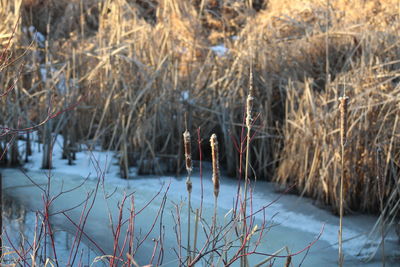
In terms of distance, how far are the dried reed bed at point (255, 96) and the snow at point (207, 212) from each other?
0.13m

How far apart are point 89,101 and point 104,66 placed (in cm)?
29

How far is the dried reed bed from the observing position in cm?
300

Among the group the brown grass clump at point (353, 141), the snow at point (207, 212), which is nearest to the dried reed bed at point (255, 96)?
the brown grass clump at point (353, 141)

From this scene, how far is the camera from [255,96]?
12.5ft

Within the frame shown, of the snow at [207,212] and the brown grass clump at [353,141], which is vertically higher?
the brown grass clump at [353,141]

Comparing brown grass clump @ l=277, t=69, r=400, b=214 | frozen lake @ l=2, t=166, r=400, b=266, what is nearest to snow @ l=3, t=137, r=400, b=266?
frozen lake @ l=2, t=166, r=400, b=266

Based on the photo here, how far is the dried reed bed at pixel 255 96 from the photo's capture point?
3.00 m

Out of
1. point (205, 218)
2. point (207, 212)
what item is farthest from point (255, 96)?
point (205, 218)

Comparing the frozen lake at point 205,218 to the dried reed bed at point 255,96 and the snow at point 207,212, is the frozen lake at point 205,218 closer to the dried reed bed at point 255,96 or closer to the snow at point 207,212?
the snow at point 207,212

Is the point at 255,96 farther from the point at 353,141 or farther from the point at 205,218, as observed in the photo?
the point at 205,218

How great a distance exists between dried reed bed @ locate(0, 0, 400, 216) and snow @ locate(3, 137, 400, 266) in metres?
0.13

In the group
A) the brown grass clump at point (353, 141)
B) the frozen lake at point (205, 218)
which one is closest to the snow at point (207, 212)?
the frozen lake at point (205, 218)

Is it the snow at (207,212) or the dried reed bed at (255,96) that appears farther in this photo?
the dried reed bed at (255,96)

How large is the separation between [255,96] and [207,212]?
3.75 feet
